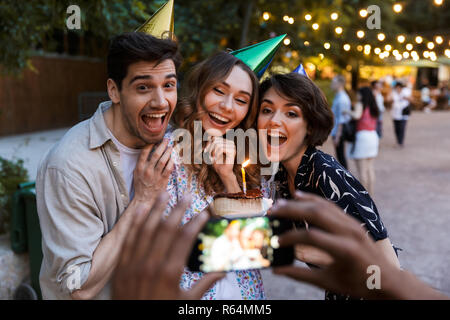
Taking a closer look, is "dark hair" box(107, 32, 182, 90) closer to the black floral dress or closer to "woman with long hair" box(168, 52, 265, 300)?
"woman with long hair" box(168, 52, 265, 300)

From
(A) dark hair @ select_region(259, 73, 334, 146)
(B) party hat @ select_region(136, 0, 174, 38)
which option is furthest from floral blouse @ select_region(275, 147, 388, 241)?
(B) party hat @ select_region(136, 0, 174, 38)

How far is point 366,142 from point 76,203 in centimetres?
610

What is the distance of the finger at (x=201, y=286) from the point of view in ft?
3.05

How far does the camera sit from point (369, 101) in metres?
7.24

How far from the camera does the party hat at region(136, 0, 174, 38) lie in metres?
2.20

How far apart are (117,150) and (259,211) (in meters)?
0.75

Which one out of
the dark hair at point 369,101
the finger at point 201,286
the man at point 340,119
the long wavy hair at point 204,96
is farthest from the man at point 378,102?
the finger at point 201,286

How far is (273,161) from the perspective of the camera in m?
2.45

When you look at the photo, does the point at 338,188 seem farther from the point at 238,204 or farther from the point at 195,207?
the point at 195,207

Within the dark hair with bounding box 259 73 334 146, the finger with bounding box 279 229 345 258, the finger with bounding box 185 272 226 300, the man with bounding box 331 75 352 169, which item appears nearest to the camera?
the finger with bounding box 279 229 345 258

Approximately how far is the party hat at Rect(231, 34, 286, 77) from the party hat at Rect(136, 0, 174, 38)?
0.52 m

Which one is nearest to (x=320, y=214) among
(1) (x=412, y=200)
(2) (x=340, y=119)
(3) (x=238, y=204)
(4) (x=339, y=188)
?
(3) (x=238, y=204)
